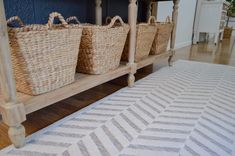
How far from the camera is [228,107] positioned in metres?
1.10

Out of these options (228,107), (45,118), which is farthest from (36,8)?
(228,107)

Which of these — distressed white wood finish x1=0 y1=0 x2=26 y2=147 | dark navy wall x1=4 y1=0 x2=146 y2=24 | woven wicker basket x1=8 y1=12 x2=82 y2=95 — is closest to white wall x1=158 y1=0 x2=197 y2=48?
dark navy wall x1=4 y1=0 x2=146 y2=24

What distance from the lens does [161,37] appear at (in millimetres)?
1744

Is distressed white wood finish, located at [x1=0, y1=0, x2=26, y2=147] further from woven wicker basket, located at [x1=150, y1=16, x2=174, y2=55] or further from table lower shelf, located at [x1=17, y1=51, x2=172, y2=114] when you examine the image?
woven wicker basket, located at [x1=150, y1=16, x2=174, y2=55]

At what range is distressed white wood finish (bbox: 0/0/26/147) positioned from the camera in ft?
2.05

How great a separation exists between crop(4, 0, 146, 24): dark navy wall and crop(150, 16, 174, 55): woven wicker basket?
1.38 ft

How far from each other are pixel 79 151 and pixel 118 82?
87 centimetres

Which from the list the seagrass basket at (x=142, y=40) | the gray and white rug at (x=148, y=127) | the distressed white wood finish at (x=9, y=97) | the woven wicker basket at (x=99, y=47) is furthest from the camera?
the seagrass basket at (x=142, y=40)

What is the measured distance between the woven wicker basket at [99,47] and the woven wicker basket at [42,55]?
11 cm

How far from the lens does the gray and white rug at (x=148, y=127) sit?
731mm

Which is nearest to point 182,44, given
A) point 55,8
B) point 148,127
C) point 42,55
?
point 55,8

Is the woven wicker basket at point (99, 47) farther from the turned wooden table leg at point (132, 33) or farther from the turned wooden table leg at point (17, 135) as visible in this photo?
the turned wooden table leg at point (17, 135)

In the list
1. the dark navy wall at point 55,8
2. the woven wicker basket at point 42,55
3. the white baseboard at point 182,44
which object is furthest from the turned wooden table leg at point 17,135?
the white baseboard at point 182,44

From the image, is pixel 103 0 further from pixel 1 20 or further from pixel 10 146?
pixel 10 146
